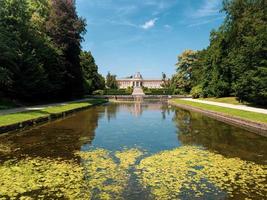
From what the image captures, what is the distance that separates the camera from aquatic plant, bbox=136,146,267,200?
655cm

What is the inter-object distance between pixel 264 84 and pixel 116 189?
2253cm

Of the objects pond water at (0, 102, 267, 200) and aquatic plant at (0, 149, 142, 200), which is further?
pond water at (0, 102, 267, 200)

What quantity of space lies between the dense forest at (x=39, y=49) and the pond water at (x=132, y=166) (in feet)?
49.6

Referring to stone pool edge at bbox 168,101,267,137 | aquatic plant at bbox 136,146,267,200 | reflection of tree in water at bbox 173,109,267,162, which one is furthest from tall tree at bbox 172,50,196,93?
aquatic plant at bbox 136,146,267,200

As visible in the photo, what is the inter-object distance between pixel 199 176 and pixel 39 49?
28.5 meters

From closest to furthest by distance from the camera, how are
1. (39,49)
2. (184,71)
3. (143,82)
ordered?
(39,49) → (184,71) → (143,82)

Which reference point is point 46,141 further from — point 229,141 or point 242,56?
point 242,56

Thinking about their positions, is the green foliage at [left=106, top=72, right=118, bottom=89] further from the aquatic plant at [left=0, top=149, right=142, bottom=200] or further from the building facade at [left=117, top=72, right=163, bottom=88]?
the aquatic plant at [left=0, top=149, right=142, bottom=200]

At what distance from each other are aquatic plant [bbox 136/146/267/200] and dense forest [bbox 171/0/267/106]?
61.6 ft

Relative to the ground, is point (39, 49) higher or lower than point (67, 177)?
higher

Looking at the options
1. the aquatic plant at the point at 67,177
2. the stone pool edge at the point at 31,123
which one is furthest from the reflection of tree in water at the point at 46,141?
the aquatic plant at the point at 67,177

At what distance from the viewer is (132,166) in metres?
8.80

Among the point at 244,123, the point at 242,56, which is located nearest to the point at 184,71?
the point at 242,56

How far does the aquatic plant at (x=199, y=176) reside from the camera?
655 centimetres
